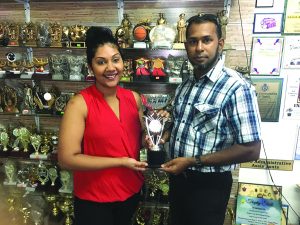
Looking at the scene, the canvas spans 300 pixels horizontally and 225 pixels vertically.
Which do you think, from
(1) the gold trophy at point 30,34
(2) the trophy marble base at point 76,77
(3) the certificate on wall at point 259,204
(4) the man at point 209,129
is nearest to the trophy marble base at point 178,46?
(4) the man at point 209,129

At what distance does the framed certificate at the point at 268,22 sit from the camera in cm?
207

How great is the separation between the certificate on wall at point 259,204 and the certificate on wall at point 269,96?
630mm

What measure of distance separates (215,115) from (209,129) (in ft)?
0.28

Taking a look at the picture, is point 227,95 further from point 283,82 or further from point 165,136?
point 283,82

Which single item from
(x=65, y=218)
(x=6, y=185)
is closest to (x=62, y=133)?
(x=65, y=218)

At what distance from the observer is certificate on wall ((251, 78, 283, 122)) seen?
7.07 ft

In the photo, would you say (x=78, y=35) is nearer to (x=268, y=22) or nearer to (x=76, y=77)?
(x=76, y=77)

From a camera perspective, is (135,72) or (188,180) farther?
(135,72)

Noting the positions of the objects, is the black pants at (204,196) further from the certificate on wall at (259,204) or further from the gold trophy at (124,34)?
the gold trophy at (124,34)

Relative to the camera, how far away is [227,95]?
1252 mm

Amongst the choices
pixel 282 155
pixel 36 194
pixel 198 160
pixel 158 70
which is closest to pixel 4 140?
pixel 36 194

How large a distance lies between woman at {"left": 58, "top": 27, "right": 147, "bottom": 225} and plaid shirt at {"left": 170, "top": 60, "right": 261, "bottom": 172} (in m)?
0.26

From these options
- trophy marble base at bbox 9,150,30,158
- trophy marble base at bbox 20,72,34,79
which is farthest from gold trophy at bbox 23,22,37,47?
trophy marble base at bbox 9,150,30,158

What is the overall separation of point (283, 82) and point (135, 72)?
4.04 ft
